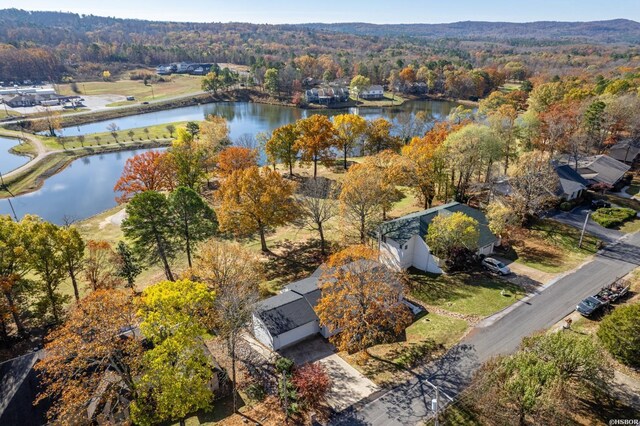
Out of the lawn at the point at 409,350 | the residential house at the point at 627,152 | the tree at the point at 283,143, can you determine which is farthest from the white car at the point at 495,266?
the residential house at the point at 627,152

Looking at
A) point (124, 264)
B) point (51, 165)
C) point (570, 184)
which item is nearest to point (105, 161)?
point (51, 165)

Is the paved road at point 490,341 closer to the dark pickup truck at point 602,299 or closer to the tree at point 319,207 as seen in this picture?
the dark pickup truck at point 602,299

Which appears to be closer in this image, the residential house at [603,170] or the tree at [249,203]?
the tree at [249,203]

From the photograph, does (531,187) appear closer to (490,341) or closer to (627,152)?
(490,341)

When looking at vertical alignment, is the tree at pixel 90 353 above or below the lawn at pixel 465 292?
above

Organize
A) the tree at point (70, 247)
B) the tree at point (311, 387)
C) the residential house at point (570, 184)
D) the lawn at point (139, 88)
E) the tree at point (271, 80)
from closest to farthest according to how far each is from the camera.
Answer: the tree at point (311, 387) < the tree at point (70, 247) < the residential house at point (570, 184) < the tree at point (271, 80) < the lawn at point (139, 88)

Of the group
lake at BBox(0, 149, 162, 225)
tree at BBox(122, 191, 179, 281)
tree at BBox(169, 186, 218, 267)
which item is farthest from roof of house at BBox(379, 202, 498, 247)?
lake at BBox(0, 149, 162, 225)
